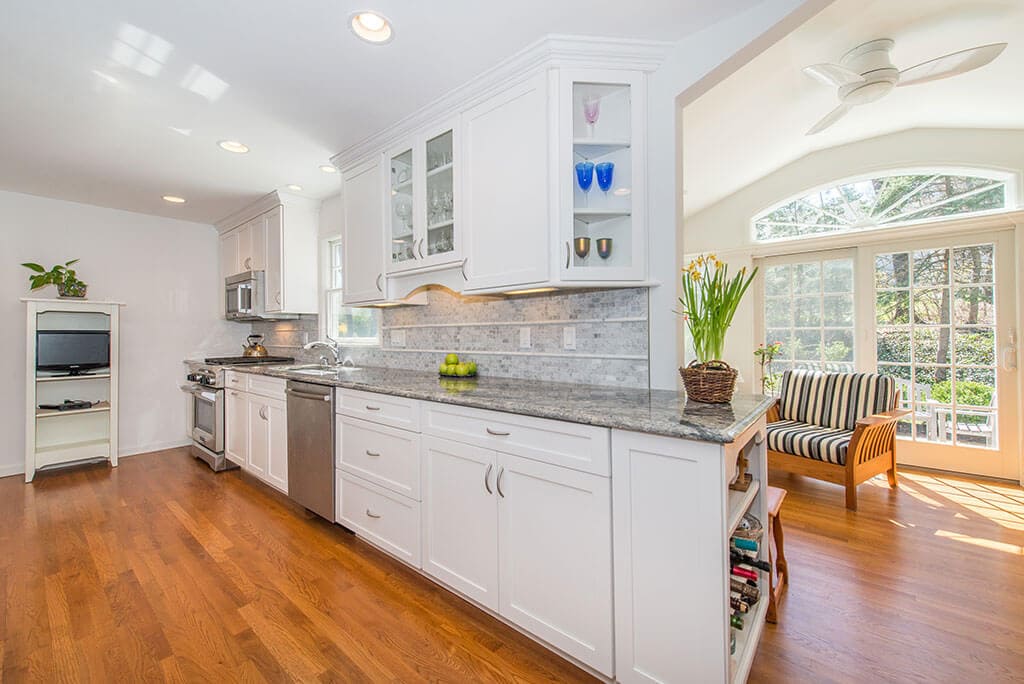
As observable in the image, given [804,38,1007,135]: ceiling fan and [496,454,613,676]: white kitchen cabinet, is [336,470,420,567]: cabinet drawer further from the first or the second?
[804,38,1007,135]: ceiling fan

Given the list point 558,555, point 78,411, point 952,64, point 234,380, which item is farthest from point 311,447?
point 952,64

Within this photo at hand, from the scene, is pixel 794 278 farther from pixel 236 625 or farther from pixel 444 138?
pixel 236 625

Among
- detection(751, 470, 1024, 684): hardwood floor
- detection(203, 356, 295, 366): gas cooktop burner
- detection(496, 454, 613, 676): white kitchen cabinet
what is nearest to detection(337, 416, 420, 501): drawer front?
detection(496, 454, 613, 676): white kitchen cabinet

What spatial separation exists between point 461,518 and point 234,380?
108 inches

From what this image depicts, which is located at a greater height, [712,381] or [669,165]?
[669,165]

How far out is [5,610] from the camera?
1794 millimetres

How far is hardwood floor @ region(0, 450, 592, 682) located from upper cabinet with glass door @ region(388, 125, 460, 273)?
5.38 feet

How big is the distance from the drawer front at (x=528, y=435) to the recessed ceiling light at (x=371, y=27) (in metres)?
1.54

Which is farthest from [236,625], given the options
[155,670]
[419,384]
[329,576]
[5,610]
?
[419,384]

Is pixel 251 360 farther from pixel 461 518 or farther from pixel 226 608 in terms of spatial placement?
pixel 461 518

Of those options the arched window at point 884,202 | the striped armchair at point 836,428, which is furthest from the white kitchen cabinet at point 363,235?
the arched window at point 884,202

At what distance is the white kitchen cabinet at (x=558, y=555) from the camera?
4.35ft

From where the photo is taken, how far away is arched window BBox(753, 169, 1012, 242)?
3443 mm

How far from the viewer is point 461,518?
1740 millimetres
